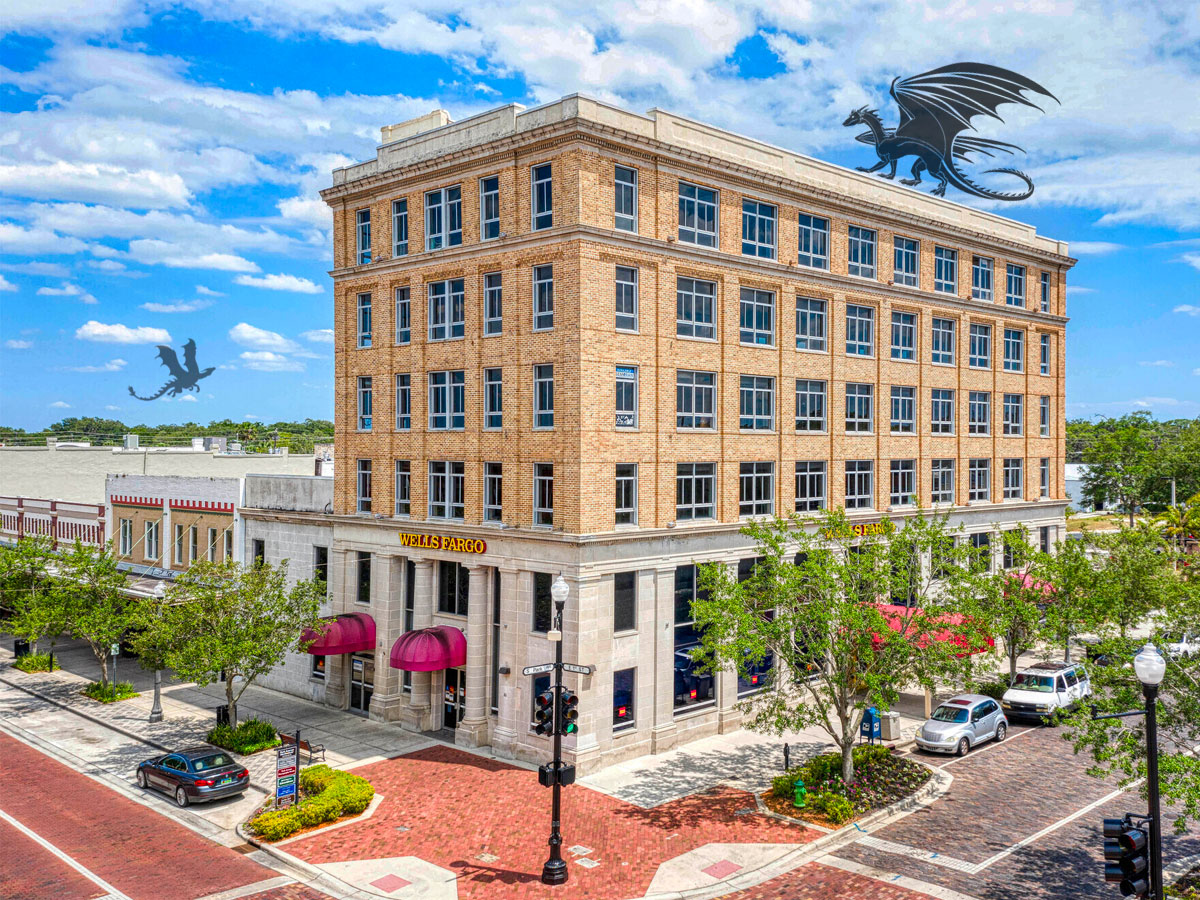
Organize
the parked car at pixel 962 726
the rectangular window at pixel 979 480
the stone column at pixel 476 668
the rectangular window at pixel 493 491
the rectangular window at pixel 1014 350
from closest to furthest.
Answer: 1. the parked car at pixel 962 726
2. the stone column at pixel 476 668
3. the rectangular window at pixel 493 491
4. the rectangular window at pixel 979 480
5. the rectangular window at pixel 1014 350

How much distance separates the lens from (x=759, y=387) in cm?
3628

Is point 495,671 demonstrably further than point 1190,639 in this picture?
Yes

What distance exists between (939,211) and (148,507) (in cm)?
4454

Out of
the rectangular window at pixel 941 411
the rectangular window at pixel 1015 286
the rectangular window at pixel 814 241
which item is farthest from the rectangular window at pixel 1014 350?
the rectangular window at pixel 814 241

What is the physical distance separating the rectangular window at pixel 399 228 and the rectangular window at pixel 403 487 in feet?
28.4

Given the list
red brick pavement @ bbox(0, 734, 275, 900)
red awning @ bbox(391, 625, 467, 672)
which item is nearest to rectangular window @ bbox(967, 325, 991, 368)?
red awning @ bbox(391, 625, 467, 672)

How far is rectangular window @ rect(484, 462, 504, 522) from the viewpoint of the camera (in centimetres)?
3281

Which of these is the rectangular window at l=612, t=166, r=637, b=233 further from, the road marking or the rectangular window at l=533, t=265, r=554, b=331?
the road marking

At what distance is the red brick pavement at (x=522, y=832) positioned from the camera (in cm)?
2158

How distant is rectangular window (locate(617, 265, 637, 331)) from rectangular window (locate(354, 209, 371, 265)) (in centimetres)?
1261

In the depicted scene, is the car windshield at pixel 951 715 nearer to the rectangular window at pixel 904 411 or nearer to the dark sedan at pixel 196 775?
→ the rectangular window at pixel 904 411

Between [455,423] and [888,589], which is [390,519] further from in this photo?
[888,589]

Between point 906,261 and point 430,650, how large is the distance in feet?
93.6

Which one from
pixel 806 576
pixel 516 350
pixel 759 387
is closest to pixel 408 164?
pixel 516 350
